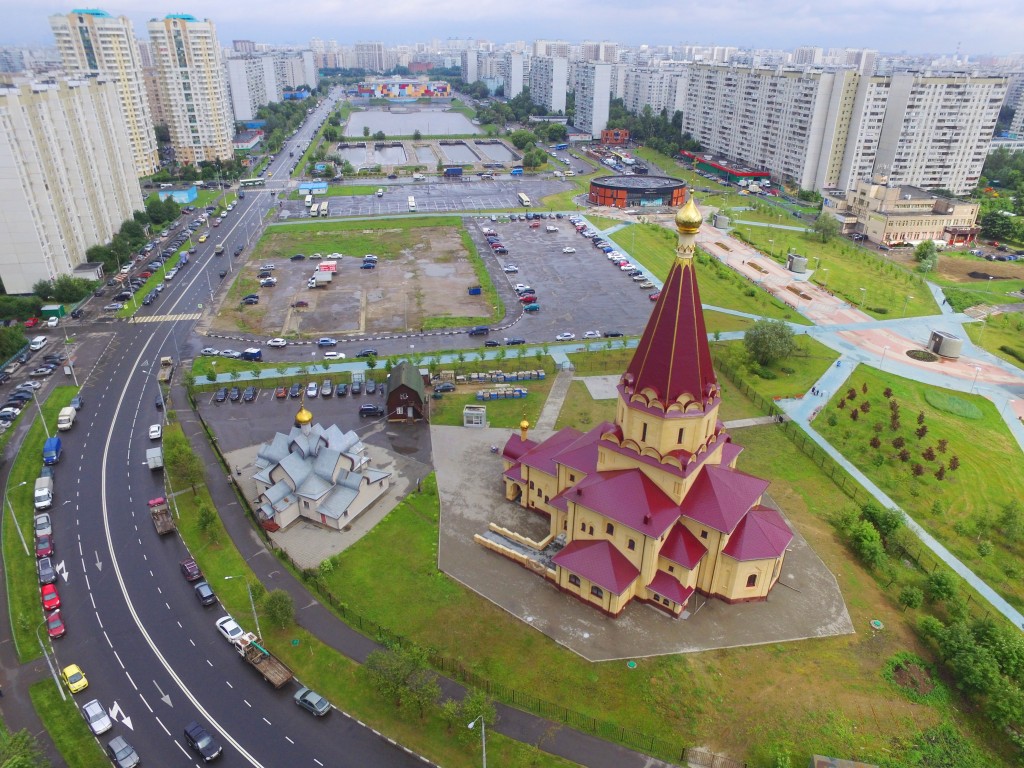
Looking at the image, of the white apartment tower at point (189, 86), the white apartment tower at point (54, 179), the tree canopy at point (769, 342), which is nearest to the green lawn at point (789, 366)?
the tree canopy at point (769, 342)

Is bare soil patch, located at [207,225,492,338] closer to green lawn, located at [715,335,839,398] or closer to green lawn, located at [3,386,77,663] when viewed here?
green lawn, located at [3,386,77,663]

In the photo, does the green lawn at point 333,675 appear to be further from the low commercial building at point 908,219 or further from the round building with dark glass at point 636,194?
the low commercial building at point 908,219

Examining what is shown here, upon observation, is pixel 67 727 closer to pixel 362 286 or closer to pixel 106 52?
pixel 362 286

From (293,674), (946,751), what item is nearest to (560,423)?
(293,674)

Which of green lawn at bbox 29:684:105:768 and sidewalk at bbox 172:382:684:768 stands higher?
green lawn at bbox 29:684:105:768

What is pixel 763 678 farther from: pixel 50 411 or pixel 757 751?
pixel 50 411

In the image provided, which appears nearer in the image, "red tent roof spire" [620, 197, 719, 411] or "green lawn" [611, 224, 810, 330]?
"red tent roof spire" [620, 197, 719, 411]

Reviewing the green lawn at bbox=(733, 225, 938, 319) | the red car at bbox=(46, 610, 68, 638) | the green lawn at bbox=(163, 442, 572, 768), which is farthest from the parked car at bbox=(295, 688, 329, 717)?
the green lawn at bbox=(733, 225, 938, 319)
